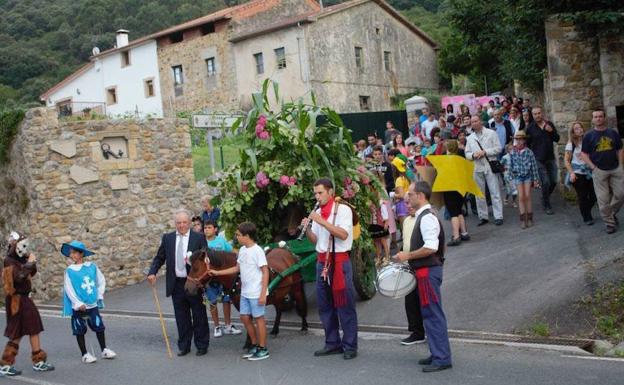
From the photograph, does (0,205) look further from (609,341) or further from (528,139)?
(609,341)

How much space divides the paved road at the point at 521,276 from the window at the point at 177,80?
97.4ft

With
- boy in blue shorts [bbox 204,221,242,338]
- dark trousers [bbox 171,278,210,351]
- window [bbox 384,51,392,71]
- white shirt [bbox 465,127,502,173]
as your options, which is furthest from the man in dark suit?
window [bbox 384,51,392,71]

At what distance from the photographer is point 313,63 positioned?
115ft

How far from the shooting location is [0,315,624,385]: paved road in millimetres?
6707

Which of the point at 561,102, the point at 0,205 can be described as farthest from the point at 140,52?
the point at 561,102

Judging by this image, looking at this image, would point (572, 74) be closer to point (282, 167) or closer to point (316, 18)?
point (282, 167)

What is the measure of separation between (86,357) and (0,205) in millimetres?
10074

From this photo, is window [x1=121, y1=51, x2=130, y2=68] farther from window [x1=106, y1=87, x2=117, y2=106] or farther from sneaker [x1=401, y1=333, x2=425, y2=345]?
sneaker [x1=401, y1=333, x2=425, y2=345]

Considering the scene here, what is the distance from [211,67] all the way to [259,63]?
3.62 meters

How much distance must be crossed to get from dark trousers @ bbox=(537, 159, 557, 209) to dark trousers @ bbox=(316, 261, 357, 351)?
6381 mm

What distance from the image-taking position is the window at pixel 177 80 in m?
40.9

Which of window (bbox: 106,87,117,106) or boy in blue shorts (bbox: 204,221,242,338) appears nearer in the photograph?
boy in blue shorts (bbox: 204,221,242,338)

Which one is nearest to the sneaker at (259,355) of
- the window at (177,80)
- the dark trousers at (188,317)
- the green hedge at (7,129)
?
the dark trousers at (188,317)

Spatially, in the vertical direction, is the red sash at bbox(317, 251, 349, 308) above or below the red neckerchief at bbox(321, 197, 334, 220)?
below
